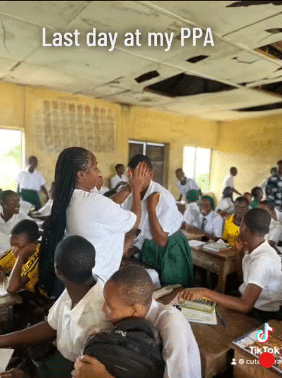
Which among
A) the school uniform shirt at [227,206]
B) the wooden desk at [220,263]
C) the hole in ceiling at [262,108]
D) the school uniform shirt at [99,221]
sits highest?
the hole in ceiling at [262,108]

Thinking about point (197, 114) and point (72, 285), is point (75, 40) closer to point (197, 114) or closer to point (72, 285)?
point (72, 285)

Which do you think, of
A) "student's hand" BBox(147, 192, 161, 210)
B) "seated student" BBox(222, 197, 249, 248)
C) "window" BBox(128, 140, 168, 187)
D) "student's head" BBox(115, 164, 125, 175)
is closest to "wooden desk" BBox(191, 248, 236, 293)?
"seated student" BBox(222, 197, 249, 248)

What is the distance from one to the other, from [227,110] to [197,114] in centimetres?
98

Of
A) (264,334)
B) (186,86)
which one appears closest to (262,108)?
(186,86)

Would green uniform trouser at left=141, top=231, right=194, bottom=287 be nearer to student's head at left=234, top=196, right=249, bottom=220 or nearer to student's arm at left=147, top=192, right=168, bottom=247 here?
student's arm at left=147, top=192, right=168, bottom=247

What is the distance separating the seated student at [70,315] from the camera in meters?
Result: 1.14

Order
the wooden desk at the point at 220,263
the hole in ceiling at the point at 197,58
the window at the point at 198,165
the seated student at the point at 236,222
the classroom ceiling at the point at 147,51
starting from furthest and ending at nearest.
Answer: the window at the point at 198,165 < the hole in ceiling at the point at 197,58 < the seated student at the point at 236,222 < the wooden desk at the point at 220,263 < the classroom ceiling at the point at 147,51

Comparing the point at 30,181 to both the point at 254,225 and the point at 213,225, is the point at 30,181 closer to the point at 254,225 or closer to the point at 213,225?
the point at 213,225

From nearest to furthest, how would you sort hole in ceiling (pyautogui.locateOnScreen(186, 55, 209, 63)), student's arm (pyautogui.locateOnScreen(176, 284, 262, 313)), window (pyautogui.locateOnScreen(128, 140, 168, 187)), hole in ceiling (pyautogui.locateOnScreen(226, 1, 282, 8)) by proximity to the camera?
student's arm (pyautogui.locateOnScreen(176, 284, 262, 313)), hole in ceiling (pyautogui.locateOnScreen(226, 1, 282, 8)), hole in ceiling (pyautogui.locateOnScreen(186, 55, 209, 63)), window (pyautogui.locateOnScreen(128, 140, 168, 187))

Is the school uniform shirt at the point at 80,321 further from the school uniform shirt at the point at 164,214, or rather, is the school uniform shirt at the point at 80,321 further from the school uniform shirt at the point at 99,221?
the school uniform shirt at the point at 164,214

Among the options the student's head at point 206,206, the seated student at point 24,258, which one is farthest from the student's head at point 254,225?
the student's head at point 206,206

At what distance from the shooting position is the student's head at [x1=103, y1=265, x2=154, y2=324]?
1.00 m

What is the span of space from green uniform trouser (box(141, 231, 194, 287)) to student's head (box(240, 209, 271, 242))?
0.43 metres

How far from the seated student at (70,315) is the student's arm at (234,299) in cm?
64
